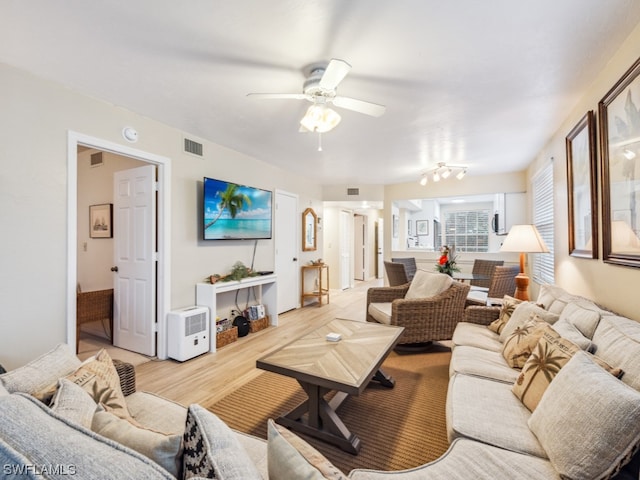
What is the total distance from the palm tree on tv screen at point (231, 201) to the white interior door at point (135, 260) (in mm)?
656

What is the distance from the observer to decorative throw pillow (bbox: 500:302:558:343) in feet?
6.79

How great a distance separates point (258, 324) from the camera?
420 cm

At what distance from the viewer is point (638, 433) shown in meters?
0.95

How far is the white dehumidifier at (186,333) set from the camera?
10.0 feet

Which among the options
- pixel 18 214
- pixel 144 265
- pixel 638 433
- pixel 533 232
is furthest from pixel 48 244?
pixel 533 232

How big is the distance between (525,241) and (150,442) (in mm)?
3374

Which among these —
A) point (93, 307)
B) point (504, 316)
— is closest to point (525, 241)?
point (504, 316)

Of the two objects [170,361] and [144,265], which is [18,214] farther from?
[170,361]

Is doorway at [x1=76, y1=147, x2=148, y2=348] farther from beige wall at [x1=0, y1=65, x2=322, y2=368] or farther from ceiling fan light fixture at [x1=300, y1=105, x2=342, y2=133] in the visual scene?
ceiling fan light fixture at [x1=300, y1=105, x2=342, y2=133]

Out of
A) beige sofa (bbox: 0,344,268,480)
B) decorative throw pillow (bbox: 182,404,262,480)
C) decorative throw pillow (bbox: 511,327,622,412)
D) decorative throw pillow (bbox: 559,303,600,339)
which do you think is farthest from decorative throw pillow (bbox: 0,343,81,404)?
decorative throw pillow (bbox: 559,303,600,339)

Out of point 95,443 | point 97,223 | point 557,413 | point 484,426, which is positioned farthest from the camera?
point 97,223

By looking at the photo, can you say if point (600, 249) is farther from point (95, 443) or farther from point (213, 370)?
point (213, 370)

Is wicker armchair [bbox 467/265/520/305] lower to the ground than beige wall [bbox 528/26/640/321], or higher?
lower

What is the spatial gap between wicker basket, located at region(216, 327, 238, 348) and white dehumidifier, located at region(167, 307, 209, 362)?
230 millimetres
